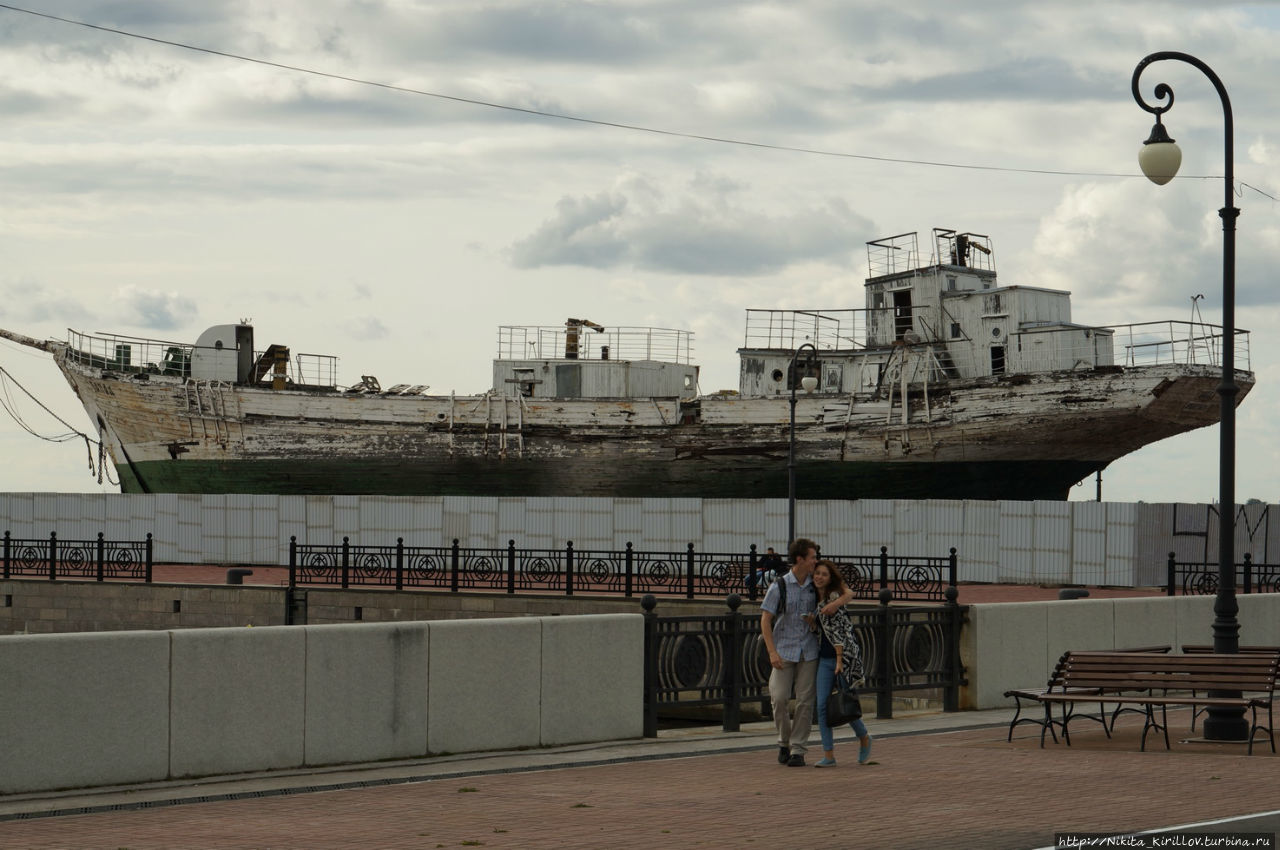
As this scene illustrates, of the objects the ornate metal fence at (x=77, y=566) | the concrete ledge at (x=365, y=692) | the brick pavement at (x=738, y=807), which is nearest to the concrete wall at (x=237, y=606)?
the ornate metal fence at (x=77, y=566)

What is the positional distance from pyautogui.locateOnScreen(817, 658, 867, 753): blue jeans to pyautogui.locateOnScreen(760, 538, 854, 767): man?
46 mm

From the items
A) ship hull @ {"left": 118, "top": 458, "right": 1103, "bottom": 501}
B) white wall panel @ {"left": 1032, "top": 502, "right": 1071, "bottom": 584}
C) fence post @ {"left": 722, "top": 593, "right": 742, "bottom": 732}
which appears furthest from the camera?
ship hull @ {"left": 118, "top": 458, "right": 1103, "bottom": 501}

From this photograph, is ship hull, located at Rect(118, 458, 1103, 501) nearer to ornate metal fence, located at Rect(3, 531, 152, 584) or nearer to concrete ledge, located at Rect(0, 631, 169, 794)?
ornate metal fence, located at Rect(3, 531, 152, 584)

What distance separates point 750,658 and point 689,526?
989 inches

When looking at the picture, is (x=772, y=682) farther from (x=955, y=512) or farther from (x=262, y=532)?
(x=262, y=532)

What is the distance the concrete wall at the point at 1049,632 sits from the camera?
53.3 ft

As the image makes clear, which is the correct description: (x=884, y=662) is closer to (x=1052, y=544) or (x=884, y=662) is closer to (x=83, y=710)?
(x=83, y=710)

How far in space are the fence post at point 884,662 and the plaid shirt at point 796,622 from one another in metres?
3.58

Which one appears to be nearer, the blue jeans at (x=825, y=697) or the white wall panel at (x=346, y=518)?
the blue jeans at (x=825, y=697)

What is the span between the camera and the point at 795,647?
39.3ft

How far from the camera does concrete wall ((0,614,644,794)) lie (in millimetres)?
10250

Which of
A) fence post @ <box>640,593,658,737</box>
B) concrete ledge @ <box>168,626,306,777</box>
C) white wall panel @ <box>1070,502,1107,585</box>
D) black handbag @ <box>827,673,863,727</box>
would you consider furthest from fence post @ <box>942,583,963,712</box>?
white wall panel @ <box>1070,502,1107,585</box>

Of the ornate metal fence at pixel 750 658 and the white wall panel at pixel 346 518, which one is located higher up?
Result: the white wall panel at pixel 346 518

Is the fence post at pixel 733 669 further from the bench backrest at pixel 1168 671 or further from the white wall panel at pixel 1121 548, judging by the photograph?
the white wall panel at pixel 1121 548
